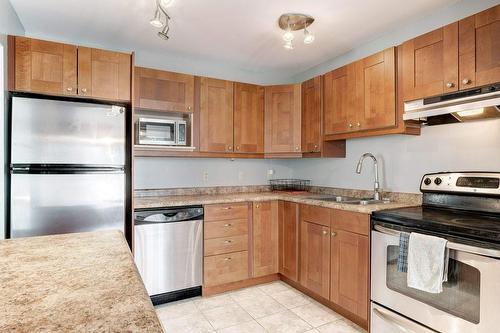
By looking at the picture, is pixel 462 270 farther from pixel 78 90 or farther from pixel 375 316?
pixel 78 90

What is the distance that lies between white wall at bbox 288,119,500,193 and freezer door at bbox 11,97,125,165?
2.26m

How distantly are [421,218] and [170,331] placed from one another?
1.99m

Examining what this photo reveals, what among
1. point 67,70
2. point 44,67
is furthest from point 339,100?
point 44,67

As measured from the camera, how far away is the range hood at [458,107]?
178 centimetres

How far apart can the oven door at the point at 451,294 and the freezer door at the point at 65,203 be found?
2094 millimetres

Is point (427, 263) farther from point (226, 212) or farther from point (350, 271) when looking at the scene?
point (226, 212)

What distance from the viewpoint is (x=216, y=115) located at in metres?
3.20

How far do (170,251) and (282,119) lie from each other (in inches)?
74.3

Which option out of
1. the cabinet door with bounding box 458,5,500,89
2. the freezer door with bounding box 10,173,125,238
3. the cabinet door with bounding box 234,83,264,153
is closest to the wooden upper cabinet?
the cabinet door with bounding box 234,83,264,153

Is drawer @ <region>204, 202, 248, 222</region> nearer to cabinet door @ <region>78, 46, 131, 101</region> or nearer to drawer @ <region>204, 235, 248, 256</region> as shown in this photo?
drawer @ <region>204, 235, 248, 256</region>

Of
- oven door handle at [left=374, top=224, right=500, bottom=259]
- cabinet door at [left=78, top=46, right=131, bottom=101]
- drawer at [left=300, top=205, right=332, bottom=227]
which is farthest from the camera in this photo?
drawer at [left=300, top=205, right=332, bottom=227]

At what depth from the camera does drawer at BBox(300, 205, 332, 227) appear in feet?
8.37

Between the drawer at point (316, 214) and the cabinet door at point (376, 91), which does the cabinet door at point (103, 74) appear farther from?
the cabinet door at point (376, 91)

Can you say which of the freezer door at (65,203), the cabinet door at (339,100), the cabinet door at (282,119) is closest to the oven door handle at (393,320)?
the cabinet door at (339,100)
